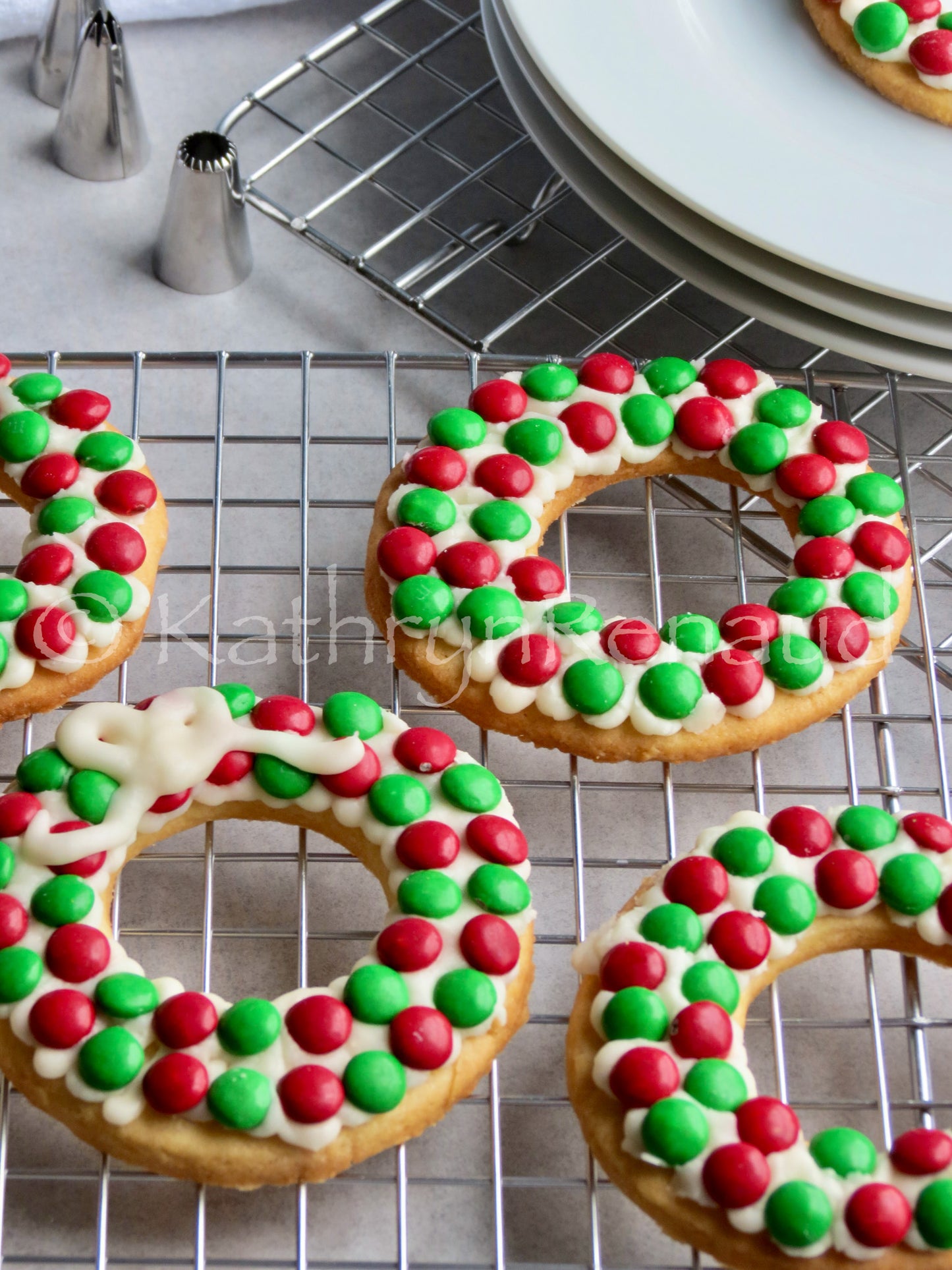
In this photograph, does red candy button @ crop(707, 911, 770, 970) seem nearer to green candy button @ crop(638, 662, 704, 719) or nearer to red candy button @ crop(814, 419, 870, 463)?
green candy button @ crop(638, 662, 704, 719)

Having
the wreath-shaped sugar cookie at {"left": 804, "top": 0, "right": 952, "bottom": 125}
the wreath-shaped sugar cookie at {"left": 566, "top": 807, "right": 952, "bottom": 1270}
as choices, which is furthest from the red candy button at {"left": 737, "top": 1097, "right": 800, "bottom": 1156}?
the wreath-shaped sugar cookie at {"left": 804, "top": 0, "right": 952, "bottom": 125}

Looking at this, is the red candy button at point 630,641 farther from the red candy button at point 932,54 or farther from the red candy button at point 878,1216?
the red candy button at point 932,54

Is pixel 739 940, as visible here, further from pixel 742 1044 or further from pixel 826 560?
pixel 826 560

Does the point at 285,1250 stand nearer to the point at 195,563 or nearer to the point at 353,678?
the point at 353,678

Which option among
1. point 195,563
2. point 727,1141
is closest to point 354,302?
point 195,563

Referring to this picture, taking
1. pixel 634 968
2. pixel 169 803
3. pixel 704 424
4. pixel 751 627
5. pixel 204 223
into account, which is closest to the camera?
pixel 634 968

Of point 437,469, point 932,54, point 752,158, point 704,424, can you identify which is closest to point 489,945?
point 437,469
